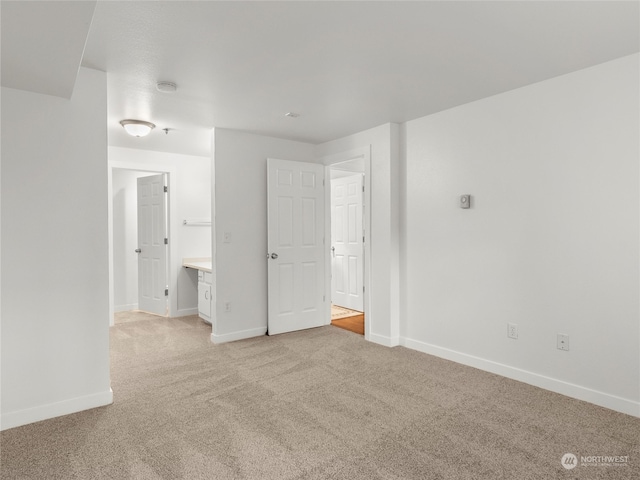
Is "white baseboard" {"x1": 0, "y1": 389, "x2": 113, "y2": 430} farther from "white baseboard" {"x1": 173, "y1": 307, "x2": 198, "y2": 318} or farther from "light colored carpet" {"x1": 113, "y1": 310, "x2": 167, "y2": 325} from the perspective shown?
"white baseboard" {"x1": 173, "y1": 307, "x2": 198, "y2": 318}

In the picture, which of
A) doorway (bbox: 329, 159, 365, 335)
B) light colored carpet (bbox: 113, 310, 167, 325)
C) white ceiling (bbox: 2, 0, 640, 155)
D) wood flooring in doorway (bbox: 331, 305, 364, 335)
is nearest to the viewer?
white ceiling (bbox: 2, 0, 640, 155)

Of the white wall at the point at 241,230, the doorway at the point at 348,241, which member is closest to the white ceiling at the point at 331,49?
the white wall at the point at 241,230

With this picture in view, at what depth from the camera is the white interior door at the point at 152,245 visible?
5633 millimetres

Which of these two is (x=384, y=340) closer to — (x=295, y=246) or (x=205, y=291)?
(x=295, y=246)

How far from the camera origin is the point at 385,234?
416 cm

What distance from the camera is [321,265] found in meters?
5.00

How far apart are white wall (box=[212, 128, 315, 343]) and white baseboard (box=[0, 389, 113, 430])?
1597 millimetres

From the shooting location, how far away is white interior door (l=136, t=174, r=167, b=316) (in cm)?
563

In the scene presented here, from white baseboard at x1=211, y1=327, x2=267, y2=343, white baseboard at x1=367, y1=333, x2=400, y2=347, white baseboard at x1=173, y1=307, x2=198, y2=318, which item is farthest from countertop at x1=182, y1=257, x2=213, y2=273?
white baseboard at x1=367, y1=333, x2=400, y2=347

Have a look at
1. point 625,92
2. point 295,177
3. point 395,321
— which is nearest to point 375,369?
point 395,321

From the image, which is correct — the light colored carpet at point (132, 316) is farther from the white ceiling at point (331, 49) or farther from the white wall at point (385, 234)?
the white wall at point (385, 234)

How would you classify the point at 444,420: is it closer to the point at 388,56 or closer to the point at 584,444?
the point at 584,444

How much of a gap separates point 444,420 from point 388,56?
7.78 ft

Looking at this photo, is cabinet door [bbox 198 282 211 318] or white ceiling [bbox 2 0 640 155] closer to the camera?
white ceiling [bbox 2 0 640 155]
